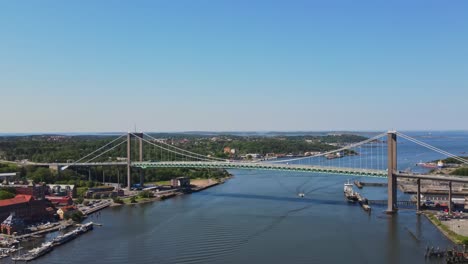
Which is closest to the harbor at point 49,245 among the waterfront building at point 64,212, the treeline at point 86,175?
the waterfront building at point 64,212

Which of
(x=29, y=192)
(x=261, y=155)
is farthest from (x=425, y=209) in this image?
(x=261, y=155)

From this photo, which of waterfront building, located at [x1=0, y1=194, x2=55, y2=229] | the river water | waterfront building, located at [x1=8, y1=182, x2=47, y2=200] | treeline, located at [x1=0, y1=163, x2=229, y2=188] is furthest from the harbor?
treeline, located at [x1=0, y1=163, x2=229, y2=188]

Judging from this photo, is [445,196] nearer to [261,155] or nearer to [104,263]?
[104,263]

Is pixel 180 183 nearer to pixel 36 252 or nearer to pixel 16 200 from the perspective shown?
pixel 16 200

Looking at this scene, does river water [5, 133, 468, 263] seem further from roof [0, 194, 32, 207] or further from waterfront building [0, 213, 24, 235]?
roof [0, 194, 32, 207]

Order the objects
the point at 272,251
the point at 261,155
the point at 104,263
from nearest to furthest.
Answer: the point at 104,263 < the point at 272,251 < the point at 261,155

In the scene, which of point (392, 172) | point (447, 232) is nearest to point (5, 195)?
point (392, 172)
